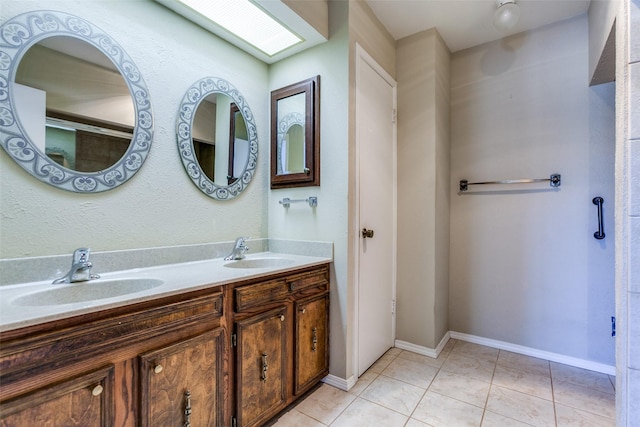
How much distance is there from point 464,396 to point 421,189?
1.38 meters

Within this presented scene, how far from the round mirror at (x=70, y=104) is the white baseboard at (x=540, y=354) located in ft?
8.96

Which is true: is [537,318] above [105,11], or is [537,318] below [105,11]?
below

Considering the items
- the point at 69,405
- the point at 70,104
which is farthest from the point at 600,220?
the point at 70,104

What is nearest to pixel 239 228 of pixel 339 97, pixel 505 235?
pixel 339 97

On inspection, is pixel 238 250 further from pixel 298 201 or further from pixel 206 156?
pixel 206 156

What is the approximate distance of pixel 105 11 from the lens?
1.36 metres

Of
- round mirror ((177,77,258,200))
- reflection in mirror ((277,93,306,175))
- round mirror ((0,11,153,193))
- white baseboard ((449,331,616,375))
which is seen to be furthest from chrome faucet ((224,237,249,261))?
white baseboard ((449,331,616,375))

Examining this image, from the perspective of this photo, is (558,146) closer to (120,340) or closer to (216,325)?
(216,325)

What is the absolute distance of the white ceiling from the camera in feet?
6.45

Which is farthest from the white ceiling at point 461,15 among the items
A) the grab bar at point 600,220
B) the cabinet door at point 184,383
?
the cabinet door at point 184,383

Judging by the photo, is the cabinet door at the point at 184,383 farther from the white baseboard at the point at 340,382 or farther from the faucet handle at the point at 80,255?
the white baseboard at the point at 340,382

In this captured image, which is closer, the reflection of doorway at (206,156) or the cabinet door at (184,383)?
the cabinet door at (184,383)

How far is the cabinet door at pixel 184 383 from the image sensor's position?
1002 mm

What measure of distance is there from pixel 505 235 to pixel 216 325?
7.37ft
